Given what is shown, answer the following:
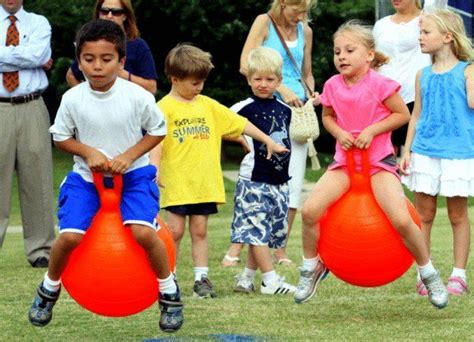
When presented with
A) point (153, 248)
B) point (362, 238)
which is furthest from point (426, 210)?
point (153, 248)

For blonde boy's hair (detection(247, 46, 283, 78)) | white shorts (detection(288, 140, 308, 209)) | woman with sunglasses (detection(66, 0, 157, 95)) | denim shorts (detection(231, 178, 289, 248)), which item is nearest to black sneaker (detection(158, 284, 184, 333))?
denim shorts (detection(231, 178, 289, 248))

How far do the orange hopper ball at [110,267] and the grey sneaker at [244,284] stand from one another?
7.54 ft

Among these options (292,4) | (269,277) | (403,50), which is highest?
(292,4)

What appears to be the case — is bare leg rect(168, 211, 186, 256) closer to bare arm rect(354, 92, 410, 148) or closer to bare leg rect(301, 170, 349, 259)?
bare leg rect(301, 170, 349, 259)

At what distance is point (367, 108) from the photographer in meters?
8.31

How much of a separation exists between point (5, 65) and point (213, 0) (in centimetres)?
1554

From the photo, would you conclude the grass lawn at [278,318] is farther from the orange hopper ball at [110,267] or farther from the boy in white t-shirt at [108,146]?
the boy in white t-shirt at [108,146]

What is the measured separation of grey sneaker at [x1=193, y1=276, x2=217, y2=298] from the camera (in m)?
9.38

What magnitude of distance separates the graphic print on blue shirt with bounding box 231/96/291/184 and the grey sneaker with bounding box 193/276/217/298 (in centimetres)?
86

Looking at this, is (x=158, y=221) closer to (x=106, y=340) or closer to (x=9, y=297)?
(x=106, y=340)

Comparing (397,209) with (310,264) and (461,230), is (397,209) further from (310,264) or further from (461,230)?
(461,230)

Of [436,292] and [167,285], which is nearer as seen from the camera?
[167,285]

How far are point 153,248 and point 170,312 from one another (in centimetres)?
42

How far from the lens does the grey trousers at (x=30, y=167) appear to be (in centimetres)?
1177
